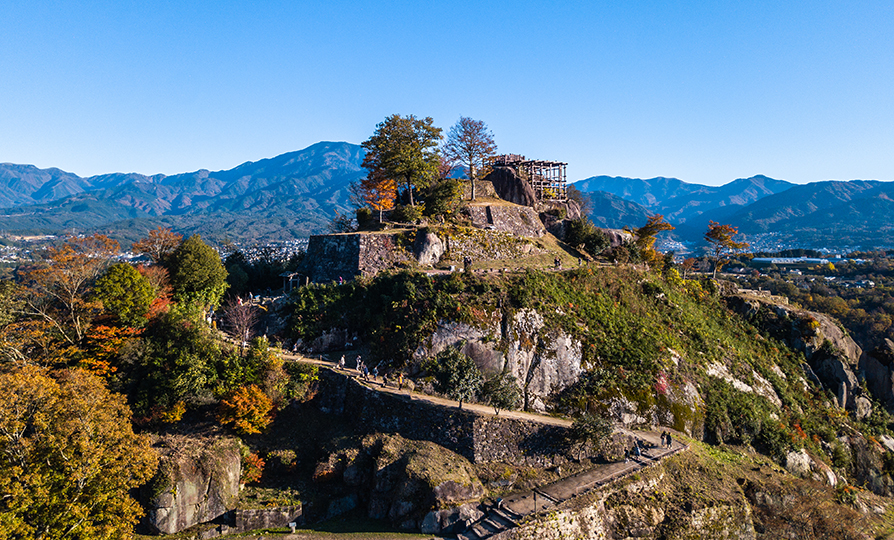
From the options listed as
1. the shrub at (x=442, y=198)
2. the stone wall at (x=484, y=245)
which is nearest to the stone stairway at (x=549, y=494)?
the stone wall at (x=484, y=245)

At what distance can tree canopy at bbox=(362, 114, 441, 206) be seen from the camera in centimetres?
4481

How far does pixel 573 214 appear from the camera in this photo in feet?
202

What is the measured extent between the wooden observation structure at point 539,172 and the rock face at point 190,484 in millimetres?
49241

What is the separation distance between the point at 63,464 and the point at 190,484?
585 cm

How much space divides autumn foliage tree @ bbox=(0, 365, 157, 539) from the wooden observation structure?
52.2 m

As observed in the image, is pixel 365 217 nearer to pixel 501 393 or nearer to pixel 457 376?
pixel 457 376

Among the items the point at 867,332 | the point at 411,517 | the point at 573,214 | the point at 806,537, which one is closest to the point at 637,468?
the point at 806,537

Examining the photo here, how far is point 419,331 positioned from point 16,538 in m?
21.8

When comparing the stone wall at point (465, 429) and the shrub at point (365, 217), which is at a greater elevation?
the shrub at point (365, 217)

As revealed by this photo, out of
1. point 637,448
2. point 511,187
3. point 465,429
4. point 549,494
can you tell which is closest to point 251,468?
point 465,429

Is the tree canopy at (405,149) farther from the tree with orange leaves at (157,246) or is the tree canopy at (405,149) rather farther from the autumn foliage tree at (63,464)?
the autumn foliage tree at (63,464)

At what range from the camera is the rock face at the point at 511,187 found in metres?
58.1

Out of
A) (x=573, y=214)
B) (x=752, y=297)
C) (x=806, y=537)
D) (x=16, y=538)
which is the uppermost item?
(x=573, y=214)

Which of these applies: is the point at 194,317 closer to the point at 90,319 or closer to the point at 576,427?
the point at 90,319
